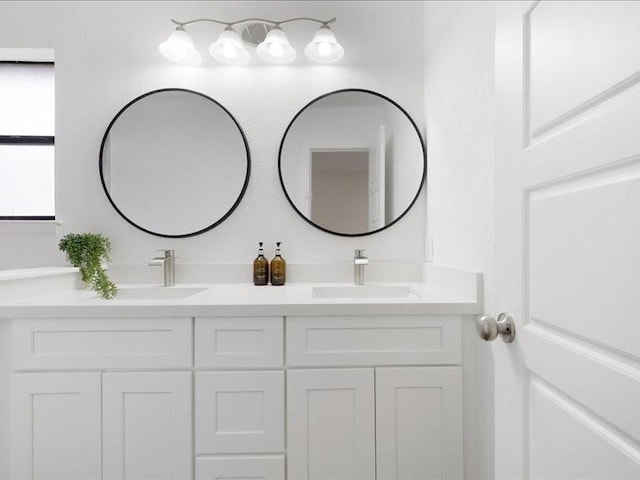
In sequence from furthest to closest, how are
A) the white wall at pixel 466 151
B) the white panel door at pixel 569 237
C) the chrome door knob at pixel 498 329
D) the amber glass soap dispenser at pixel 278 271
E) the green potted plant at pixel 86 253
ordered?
the amber glass soap dispenser at pixel 278 271 → the green potted plant at pixel 86 253 → the white wall at pixel 466 151 → the chrome door knob at pixel 498 329 → the white panel door at pixel 569 237

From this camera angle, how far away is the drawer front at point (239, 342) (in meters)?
1.15

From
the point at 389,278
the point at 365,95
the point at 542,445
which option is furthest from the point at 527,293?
the point at 365,95

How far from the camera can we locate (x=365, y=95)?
1725 millimetres

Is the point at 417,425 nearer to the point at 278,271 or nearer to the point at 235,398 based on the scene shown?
the point at 235,398

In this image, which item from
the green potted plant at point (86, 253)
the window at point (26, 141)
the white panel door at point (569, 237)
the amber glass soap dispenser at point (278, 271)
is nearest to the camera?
the white panel door at point (569, 237)

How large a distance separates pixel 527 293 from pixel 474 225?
1.91 ft

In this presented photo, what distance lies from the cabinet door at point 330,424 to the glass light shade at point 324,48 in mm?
1376

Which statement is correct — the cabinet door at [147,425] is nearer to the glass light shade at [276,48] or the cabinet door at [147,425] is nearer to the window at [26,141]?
the window at [26,141]

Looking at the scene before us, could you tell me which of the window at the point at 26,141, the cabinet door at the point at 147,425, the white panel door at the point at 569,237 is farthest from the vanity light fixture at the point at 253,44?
the cabinet door at the point at 147,425

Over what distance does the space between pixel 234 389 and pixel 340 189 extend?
99 cm

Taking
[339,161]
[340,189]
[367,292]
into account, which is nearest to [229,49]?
[339,161]

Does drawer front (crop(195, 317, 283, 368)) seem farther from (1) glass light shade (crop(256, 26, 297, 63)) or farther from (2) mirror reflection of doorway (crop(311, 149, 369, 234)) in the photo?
(1) glass light shade (crop(256, 26, 297, 63))

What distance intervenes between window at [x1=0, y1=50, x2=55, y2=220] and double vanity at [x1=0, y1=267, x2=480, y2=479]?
2.61ft

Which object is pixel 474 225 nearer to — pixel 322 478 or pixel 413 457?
pixel 413 457
